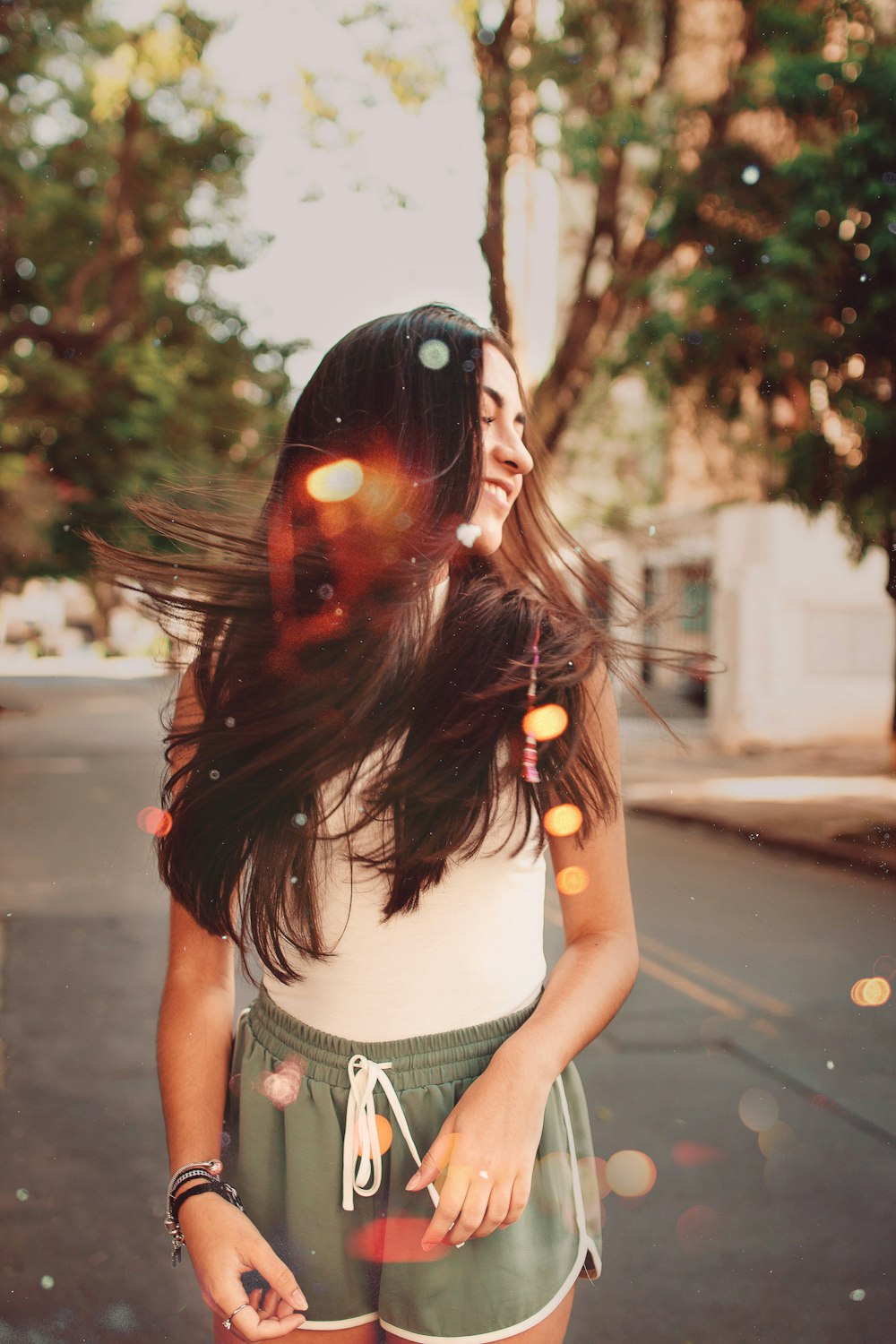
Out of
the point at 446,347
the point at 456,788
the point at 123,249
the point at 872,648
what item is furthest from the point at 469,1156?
the point at 872,648

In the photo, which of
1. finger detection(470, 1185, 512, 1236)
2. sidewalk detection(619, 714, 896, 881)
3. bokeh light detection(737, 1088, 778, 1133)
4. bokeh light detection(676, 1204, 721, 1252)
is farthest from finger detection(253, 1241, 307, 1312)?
sidewalk detection(619, 714, 896, 881)

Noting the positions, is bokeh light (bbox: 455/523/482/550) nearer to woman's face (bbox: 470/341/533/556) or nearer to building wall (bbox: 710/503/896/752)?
woman's face (bbox: 470/341/533/556)

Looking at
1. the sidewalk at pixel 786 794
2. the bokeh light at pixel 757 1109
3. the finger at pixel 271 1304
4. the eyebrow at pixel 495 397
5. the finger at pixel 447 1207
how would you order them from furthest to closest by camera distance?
1. the sidewalk at pixel 786 794
2. the bokeh light at pixel 757 1109
3. the eyebrow at pixel 495 397
4. the finger at pixel 271 1304
5. the finger at pixel 447 1207

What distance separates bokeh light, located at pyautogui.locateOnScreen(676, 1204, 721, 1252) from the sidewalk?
8.56 ft

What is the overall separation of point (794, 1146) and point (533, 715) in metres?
3.14

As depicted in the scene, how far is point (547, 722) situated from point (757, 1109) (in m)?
3.35

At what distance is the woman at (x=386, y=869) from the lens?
1.31 meters

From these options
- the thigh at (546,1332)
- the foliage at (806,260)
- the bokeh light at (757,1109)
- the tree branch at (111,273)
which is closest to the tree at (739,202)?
the foliage at (806,260)

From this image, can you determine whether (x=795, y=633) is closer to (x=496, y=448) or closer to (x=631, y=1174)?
(x=631, y=1174)

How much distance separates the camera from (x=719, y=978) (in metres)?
5.82

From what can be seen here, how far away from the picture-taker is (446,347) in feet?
4.81

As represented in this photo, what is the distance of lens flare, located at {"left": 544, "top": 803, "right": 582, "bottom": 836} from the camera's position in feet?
4.57

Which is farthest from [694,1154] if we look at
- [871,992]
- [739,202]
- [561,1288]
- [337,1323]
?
[739,202]

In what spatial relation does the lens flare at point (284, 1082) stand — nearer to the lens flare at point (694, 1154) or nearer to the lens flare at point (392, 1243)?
the lens flare at point (392, 1243)
